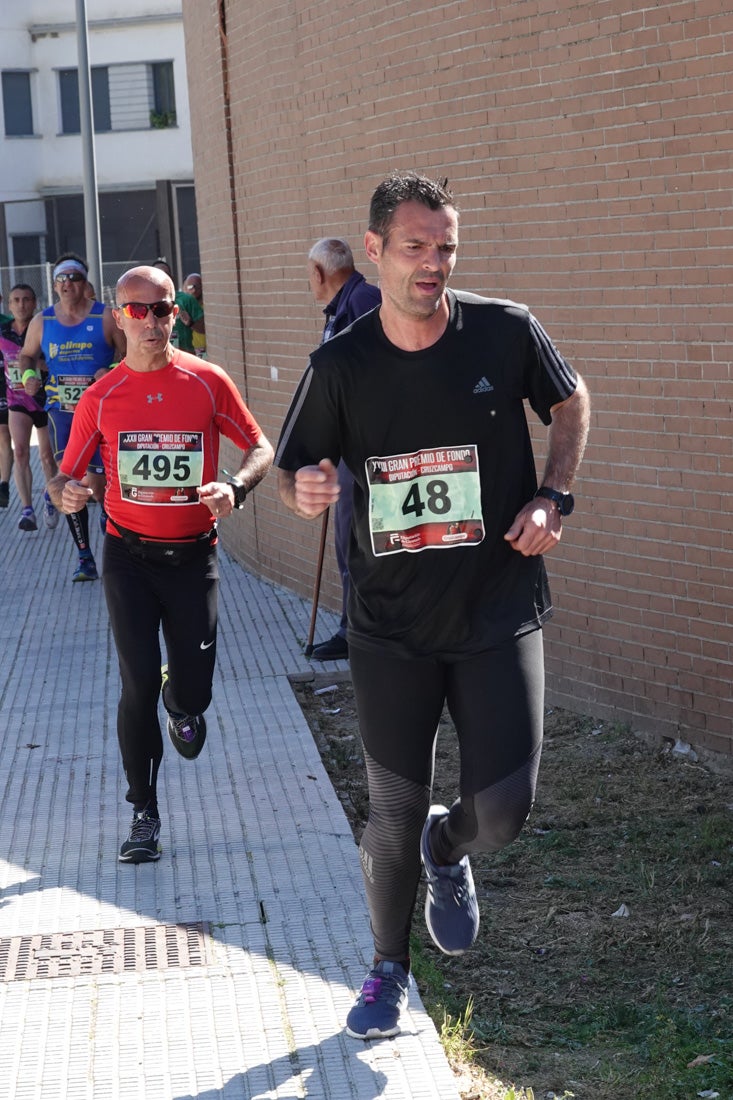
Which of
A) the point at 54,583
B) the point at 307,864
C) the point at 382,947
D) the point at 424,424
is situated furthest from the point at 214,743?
the point at 54,583

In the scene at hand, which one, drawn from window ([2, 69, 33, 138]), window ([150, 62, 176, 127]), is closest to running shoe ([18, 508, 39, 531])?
window ([150, 62, 176, 127])

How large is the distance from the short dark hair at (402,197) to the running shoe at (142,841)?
2716mm

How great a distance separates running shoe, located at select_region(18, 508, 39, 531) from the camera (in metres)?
13.9

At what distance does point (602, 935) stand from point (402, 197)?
102 inches

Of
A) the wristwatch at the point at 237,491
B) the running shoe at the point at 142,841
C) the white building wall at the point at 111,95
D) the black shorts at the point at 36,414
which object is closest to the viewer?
the wristwatch at the point at 237,491

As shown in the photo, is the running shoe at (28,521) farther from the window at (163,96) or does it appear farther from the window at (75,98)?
the window at (75,98)

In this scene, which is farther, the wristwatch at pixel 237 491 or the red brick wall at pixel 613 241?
the red brick wall at pixel 613 241

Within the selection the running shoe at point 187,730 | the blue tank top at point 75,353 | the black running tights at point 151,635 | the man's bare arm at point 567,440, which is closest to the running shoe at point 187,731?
the running shoe at point 187,730

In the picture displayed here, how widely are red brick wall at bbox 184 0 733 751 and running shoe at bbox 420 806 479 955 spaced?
2677mm

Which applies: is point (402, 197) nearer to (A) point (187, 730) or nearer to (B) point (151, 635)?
(B) point (151, 635)

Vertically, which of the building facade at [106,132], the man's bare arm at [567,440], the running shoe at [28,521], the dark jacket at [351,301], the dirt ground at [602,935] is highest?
the building facade at [106,132]

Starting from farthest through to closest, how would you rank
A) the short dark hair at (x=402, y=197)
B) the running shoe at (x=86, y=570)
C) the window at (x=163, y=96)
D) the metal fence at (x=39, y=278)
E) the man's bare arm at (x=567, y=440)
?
1. the window at (x=163, y=96)
2. the metal fence at (x=39, y=278)
3. the running shoe at (x=86, y=570)
4. the man's bare arm at (x=567, y=440)
5. the short dark hair at (x=402, y=197)

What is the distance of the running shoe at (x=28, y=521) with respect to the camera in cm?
1391

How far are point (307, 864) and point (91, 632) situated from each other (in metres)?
4.57
